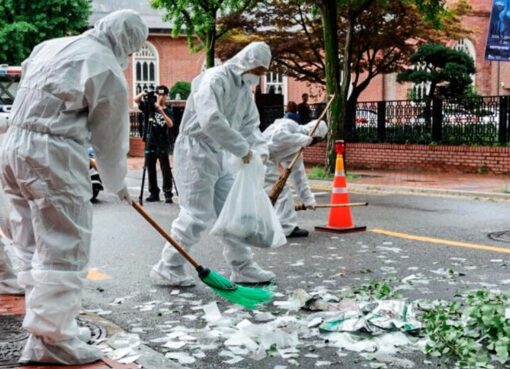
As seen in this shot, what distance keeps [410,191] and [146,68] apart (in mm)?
32090

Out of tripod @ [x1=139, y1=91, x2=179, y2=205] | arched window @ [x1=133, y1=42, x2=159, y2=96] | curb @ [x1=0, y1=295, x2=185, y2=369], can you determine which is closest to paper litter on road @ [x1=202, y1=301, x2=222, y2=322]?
curb @ [x1=0, y1=295, x2=185, y2=369]

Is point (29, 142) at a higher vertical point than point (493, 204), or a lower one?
higher

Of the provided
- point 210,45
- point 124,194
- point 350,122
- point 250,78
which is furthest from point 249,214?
point 210,45

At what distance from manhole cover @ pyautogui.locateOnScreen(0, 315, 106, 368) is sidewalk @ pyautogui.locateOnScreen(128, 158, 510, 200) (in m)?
9.60

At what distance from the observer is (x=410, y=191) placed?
1488cm

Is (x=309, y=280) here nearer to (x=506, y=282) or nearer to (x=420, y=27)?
(x=506, y=282)

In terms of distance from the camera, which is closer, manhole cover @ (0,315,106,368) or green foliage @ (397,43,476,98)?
manhole cover @ (0,315,106,368)

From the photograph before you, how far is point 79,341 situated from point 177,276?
210 centimetres

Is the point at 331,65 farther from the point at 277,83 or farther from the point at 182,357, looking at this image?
the point at 277,83

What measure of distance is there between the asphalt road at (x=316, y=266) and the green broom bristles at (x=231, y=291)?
0.40 ft

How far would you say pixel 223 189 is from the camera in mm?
6539

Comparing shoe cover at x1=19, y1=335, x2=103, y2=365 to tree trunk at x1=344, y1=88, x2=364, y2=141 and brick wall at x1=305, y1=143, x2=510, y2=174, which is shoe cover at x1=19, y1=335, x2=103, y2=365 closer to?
brick wall at x1=305, y1=143, x2=510, y2=174

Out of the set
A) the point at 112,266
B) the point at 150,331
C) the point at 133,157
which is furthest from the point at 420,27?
the point at 150,331

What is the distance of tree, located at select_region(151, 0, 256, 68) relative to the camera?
2214 centimetres
